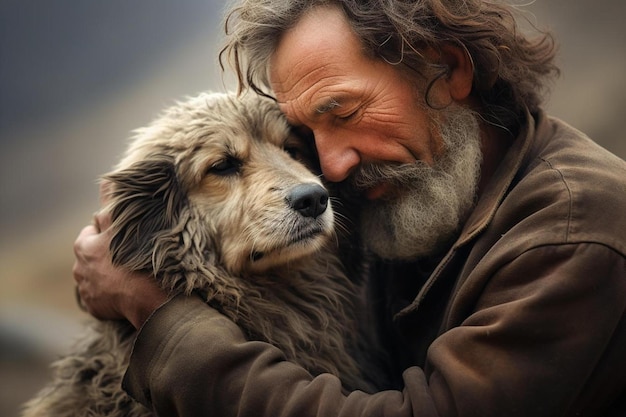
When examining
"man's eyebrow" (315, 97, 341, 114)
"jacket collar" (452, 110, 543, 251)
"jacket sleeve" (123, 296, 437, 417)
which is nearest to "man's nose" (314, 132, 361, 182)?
"man's eyebrow" (315, 97, 341, 114)

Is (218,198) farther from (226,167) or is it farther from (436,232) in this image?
(436,232)

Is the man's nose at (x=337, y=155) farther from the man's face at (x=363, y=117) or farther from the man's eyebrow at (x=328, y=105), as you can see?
the man's eyebrow at (x=328, y=105)

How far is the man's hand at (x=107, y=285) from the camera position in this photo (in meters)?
2.69

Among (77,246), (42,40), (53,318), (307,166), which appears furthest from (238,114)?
(53,318)

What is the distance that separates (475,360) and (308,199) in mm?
956

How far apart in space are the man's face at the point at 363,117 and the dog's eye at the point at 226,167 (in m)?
0.31

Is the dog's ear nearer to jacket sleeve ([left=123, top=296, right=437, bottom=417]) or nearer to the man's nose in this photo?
jacket sleeve ([left=123, top=296, right=437, bottom=417])

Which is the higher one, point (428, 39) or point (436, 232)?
point (428, 39)

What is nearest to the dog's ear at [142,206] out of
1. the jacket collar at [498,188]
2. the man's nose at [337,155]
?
the man's nose at [337,155]

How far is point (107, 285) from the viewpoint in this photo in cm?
277

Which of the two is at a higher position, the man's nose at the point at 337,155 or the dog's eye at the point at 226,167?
the man's nose at the point at 337,155

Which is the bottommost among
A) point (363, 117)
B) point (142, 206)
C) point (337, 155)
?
point (142, 206)

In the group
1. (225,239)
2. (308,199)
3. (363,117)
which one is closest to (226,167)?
(225,239)

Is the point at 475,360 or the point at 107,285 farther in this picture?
the point at 107,285
